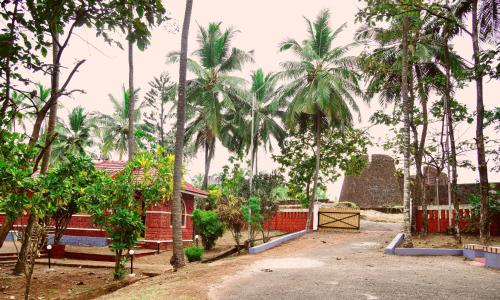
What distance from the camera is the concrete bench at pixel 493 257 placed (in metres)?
9.48

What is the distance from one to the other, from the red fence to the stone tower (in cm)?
→ 1758

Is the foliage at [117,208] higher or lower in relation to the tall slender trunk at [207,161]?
lower

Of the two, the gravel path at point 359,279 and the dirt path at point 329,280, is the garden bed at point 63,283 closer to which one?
the dirt path at point 329,280

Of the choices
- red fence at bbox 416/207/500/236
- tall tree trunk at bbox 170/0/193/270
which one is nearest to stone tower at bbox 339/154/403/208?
red fence at bbox 416/207/500/236

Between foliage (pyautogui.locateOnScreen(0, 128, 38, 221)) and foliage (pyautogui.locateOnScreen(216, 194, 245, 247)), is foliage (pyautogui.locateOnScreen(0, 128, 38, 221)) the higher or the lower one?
the higher one

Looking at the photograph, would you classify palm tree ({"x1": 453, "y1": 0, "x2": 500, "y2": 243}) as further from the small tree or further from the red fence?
the small tree

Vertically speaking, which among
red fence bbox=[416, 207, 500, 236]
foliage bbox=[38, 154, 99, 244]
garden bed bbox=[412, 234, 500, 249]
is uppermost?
foliage bbox=[38, 154, 99, 244]

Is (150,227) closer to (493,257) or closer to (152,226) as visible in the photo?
(152,226)

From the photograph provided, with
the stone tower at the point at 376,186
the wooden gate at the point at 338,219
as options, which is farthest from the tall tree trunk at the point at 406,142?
the stone tower at the point at 376,186

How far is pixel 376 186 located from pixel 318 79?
18.4 meters

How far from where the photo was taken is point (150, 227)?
59.1ft

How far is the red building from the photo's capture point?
18.0 meters

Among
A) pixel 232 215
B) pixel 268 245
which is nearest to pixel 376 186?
pixel 268 245

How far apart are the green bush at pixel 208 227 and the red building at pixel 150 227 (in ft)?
4.77
